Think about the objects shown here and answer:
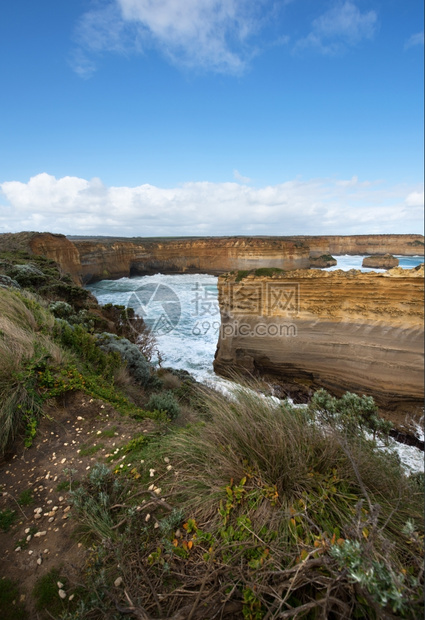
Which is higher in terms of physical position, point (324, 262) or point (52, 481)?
point (324, 262)

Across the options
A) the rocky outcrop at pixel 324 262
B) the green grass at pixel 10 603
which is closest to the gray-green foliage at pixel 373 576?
the green grass at pixel 10 603

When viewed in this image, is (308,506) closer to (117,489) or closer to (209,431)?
(209,431)

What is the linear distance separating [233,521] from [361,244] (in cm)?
Answer: 6234

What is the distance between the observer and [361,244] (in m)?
54.1

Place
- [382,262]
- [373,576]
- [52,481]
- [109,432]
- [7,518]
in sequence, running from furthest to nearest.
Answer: [382,262], [109,432], [52,481], [7,518], [373,576]

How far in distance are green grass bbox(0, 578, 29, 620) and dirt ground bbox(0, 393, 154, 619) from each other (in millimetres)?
25

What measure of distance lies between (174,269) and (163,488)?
38933 mm

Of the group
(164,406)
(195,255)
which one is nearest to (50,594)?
(164,406)

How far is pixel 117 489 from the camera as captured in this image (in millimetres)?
2049

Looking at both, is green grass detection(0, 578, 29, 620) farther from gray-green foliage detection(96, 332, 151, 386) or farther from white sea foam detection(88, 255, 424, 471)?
gray-green foliage detection(96, 332, 151, 386)

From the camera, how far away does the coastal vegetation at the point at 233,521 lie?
1.17m

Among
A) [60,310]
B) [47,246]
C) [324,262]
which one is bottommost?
[60,310]

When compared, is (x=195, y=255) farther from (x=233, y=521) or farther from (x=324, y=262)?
(x=233, y=521)

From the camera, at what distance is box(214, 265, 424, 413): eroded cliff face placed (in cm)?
690
